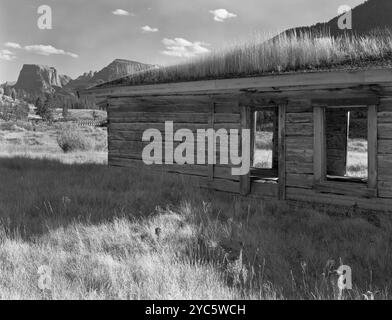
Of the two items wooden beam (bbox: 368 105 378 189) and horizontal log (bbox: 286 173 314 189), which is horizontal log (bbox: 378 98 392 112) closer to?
wooden beam (bbox: 368 105 378 189)

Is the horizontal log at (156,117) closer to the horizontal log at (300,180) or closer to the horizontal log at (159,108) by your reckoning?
the horizontal log at (159,108)

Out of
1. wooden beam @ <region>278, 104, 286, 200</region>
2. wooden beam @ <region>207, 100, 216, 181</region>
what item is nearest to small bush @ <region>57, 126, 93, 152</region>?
wooden beam @ <region>207, 100, 216, 181</region>

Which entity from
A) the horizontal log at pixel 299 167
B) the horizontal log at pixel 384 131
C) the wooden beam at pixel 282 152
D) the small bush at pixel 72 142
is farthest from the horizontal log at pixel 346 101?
the small bush at pixel 72 142

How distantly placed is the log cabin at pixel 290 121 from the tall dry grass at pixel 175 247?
58 cm

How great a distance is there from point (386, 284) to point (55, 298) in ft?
10.3

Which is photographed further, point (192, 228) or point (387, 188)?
point (387, 188)

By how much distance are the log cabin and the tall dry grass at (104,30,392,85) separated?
13.6 inches

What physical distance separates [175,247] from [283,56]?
4.58m

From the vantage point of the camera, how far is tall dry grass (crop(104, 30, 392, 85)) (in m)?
6.87

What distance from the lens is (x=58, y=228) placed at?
5.32 metres

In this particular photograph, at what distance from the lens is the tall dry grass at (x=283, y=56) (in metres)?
6.87

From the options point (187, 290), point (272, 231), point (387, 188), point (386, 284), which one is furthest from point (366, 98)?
point (187, 290)

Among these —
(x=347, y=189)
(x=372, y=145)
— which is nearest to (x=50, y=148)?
(x=347, y=189)
